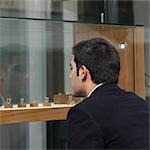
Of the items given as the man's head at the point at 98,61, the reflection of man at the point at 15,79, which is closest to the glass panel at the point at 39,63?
the reflection of man at the point at 15,79

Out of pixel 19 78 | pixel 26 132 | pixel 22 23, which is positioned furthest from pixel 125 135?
pixel 26 132

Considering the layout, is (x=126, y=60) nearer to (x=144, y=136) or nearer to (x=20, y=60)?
(x=20, y=60)

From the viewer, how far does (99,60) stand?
807mm

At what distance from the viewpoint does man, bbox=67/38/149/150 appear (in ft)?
2.37

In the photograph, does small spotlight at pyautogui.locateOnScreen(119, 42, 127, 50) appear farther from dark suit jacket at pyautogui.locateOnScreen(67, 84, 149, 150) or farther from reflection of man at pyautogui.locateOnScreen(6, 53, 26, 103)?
dark suit jacket at pyautogui.locateOnScreen(67, 84, 149, 150)

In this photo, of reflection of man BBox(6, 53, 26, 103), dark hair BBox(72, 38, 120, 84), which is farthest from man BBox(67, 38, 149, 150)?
reflection of man BBox(6, 53, 26, 103)

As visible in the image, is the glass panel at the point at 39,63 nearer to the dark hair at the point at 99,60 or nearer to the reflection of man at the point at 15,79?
the reflection of man at the point at 15,79

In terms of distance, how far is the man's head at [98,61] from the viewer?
81 cm

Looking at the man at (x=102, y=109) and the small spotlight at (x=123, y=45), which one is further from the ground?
the small spotlight at (x=123, y=45)

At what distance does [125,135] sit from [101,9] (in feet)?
3.24

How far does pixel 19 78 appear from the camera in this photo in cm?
143

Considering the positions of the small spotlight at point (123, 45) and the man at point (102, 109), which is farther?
the small spotlight at point (123, 45)

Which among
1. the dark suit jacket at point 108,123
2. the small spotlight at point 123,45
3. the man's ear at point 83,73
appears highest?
the small spotlight at point 123,45

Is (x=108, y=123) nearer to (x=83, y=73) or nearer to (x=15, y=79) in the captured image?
(x=83, y=73)
